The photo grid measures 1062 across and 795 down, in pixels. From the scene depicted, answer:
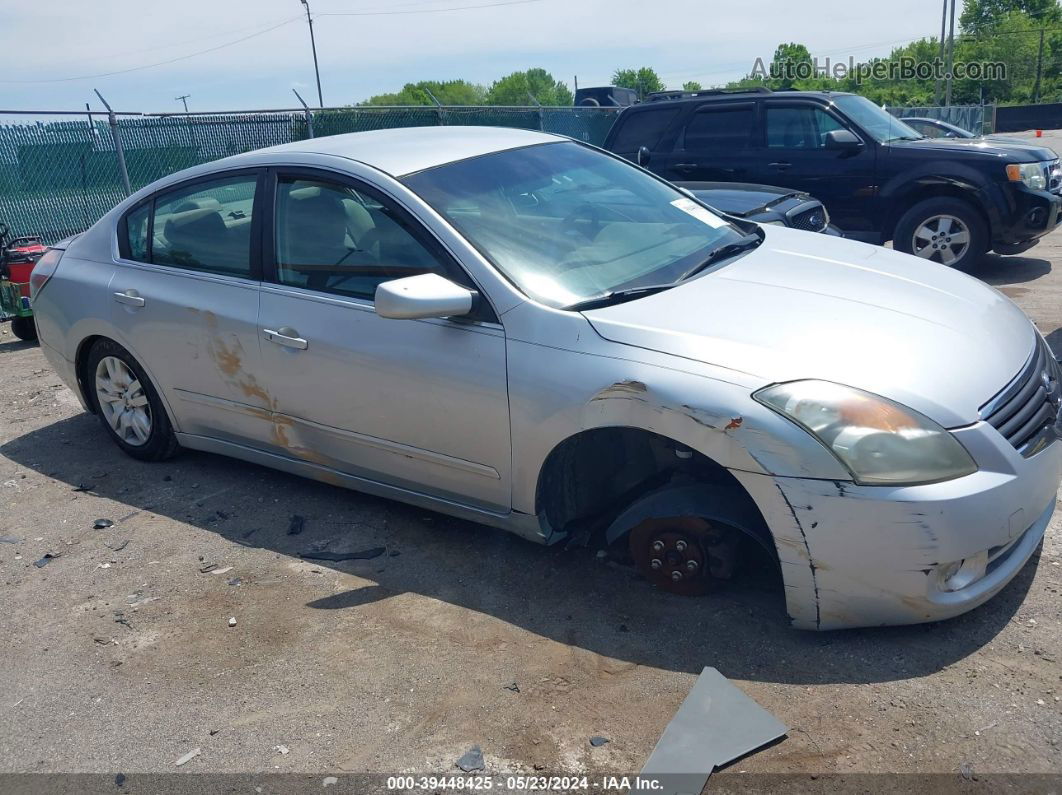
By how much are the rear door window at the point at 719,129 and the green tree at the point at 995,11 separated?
93.0m

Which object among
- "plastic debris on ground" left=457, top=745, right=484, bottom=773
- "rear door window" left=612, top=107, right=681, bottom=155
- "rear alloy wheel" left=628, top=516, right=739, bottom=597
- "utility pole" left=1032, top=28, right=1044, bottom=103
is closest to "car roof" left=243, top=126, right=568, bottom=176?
"rear alloy wheel" left=628, top=516, right=739, bottom=597

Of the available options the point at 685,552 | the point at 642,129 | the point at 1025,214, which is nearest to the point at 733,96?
the point at 642,129

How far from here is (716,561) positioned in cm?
340

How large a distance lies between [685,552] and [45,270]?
4.02 metres

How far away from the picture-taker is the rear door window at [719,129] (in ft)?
32.2

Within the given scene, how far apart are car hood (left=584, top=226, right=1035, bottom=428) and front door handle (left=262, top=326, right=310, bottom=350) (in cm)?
135

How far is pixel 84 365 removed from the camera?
17.3ft

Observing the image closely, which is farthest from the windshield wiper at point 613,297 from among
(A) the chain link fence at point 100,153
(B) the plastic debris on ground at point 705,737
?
(A) the chain link fence at point 100,153

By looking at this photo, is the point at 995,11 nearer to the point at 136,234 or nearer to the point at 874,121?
the point at 874,121

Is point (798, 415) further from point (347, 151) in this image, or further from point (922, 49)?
Answer: point (922, 49)

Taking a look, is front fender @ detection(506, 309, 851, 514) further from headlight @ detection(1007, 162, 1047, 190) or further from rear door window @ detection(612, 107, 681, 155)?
rear door window @ detection(612, 107, 681, 155)

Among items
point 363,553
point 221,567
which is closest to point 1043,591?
point 363,553

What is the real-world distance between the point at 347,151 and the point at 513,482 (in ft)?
5.80

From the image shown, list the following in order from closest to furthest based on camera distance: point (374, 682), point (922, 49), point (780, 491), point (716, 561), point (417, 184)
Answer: point (780, 491)
point (374, 682)
point (716, 561)
point (417, 184)
point (922, 49)
